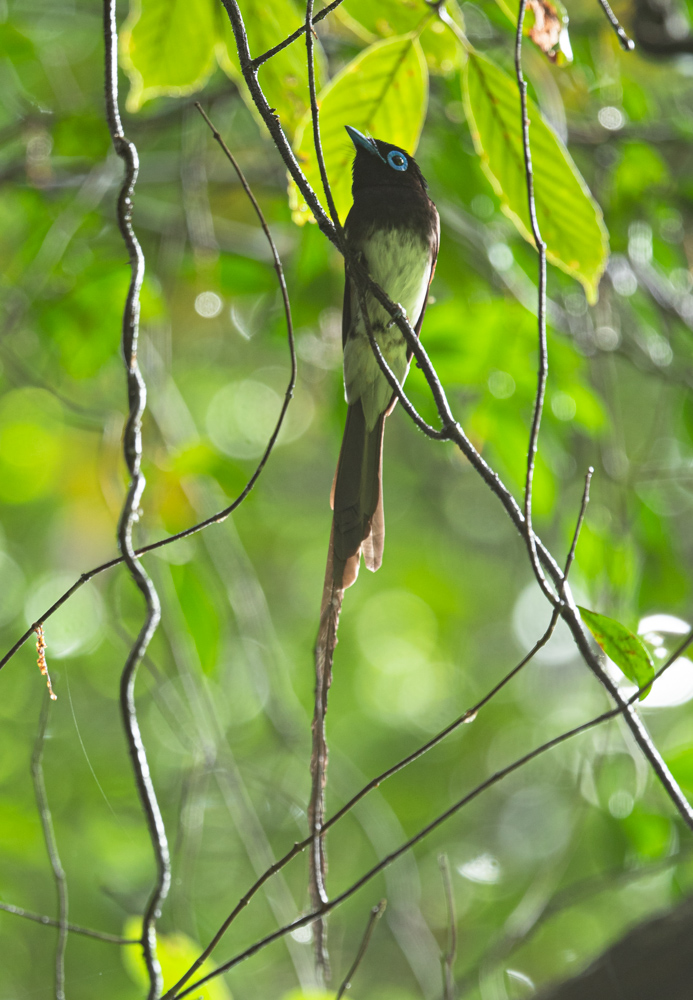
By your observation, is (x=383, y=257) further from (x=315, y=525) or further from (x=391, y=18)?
(x=315, y=525)

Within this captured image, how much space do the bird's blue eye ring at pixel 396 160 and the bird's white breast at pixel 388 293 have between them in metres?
0.11

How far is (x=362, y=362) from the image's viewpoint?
5.78ft

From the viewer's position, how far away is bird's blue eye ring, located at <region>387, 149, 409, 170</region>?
1.64m

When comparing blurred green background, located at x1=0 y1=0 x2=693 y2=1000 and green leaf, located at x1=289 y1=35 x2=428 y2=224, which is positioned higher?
blurred green background, located at x1=0 y1=0 x2=693 y2=1000

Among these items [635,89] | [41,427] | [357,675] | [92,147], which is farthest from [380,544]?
[357,675]

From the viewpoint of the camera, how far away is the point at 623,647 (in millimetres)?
942

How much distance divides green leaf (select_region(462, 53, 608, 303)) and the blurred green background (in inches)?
1.1

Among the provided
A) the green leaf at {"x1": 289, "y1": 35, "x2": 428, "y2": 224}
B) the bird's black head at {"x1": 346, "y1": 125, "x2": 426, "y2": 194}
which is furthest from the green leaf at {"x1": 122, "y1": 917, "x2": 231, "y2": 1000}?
the bird's black head at {"x1": 346, "y1": 125, "x2": 426, "y2": 194}

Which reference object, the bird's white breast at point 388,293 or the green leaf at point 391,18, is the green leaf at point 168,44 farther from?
the bird's white breast at point 388,293

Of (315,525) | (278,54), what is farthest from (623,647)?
(315,525)

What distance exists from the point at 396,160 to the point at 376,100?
0.44 m

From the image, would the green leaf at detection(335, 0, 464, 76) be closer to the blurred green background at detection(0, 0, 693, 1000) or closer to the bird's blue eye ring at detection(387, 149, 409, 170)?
the blurred green background at detection(0, 0, 693, 1000)

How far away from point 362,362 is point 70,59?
112 inches

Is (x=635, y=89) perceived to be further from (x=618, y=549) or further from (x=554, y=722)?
(x=554, y=722)
